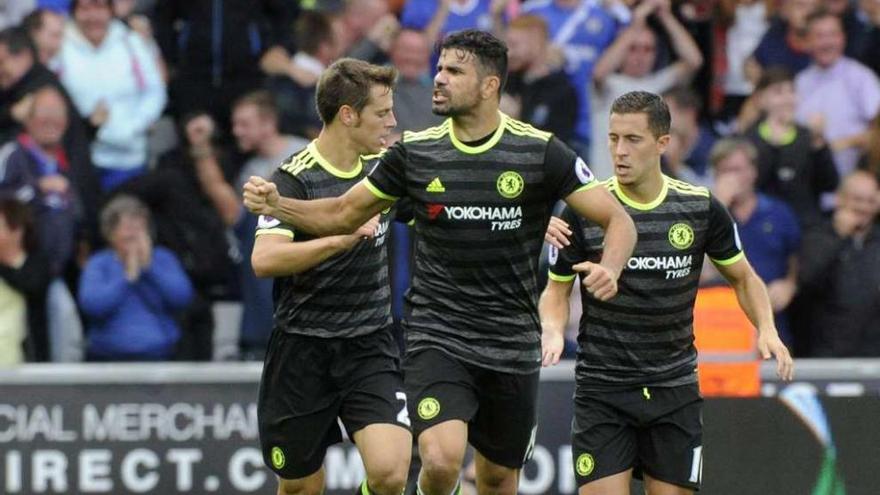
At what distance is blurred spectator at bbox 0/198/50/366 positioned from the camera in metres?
11.3

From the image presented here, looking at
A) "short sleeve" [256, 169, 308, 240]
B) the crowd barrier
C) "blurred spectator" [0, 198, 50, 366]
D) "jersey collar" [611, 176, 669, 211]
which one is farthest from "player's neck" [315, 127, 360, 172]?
"blurred spectator" [0, 198, 50, 366]

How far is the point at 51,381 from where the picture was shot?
10398 mm

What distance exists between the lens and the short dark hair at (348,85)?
8.76 m

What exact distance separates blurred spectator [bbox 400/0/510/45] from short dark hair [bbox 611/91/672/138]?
15.3 ft

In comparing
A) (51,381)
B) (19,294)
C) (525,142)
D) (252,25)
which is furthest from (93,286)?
(525,142)

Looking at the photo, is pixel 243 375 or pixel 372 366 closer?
pixel 372 366

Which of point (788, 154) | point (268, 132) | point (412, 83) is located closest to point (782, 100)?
point (788, 154)

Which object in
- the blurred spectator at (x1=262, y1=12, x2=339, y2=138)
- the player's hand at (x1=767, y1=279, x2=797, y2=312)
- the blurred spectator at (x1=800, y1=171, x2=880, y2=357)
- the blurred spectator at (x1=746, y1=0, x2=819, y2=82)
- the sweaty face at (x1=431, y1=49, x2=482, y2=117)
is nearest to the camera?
the sweaty face at (x1=431, y1=49, x2=482, y2=117)

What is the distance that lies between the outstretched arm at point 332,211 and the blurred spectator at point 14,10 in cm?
514

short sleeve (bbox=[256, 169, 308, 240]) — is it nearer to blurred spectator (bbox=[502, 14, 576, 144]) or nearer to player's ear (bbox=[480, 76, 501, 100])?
player's ear (bbox=[480, 76, 501, 100])

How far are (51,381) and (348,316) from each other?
7.66 feet

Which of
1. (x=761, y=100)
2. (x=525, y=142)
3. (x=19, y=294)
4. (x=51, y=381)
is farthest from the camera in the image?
(x=761, y=100)

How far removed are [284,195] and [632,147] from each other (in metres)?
1.54

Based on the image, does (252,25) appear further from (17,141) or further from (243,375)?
(243,375)
